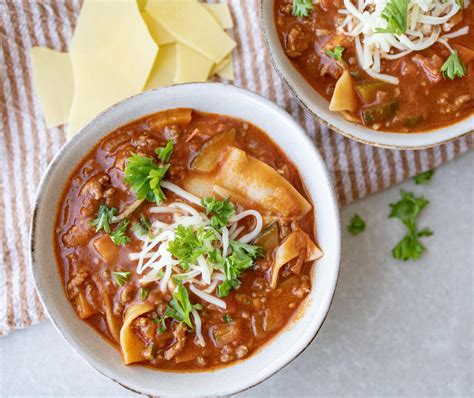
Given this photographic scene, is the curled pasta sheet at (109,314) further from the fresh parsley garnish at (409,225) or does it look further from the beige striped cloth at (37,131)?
the fresh parsley garnish at (409,225)

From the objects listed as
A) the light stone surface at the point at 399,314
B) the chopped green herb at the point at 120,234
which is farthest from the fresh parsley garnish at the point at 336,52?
the chopped green herb at the point at 120,234

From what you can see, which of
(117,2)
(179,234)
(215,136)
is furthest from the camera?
(117,2)

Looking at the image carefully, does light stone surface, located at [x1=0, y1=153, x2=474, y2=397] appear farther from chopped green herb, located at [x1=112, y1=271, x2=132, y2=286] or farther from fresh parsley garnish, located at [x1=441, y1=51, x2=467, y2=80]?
chopped green herb, located at [x1=112, y1=271, x2=132, y2=286]

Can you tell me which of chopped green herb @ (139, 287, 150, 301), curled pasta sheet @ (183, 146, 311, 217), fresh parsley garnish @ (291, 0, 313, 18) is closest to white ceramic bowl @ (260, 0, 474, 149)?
fresh parsley garnish @ (291, 0, 313, 18)

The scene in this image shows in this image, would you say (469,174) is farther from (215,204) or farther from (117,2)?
(117,2)

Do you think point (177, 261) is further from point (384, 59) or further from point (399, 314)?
point (399, 314)

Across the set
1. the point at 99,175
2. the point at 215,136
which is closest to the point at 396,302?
the point at 215,136

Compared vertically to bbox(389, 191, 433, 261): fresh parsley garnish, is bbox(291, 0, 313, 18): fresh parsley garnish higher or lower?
higher
